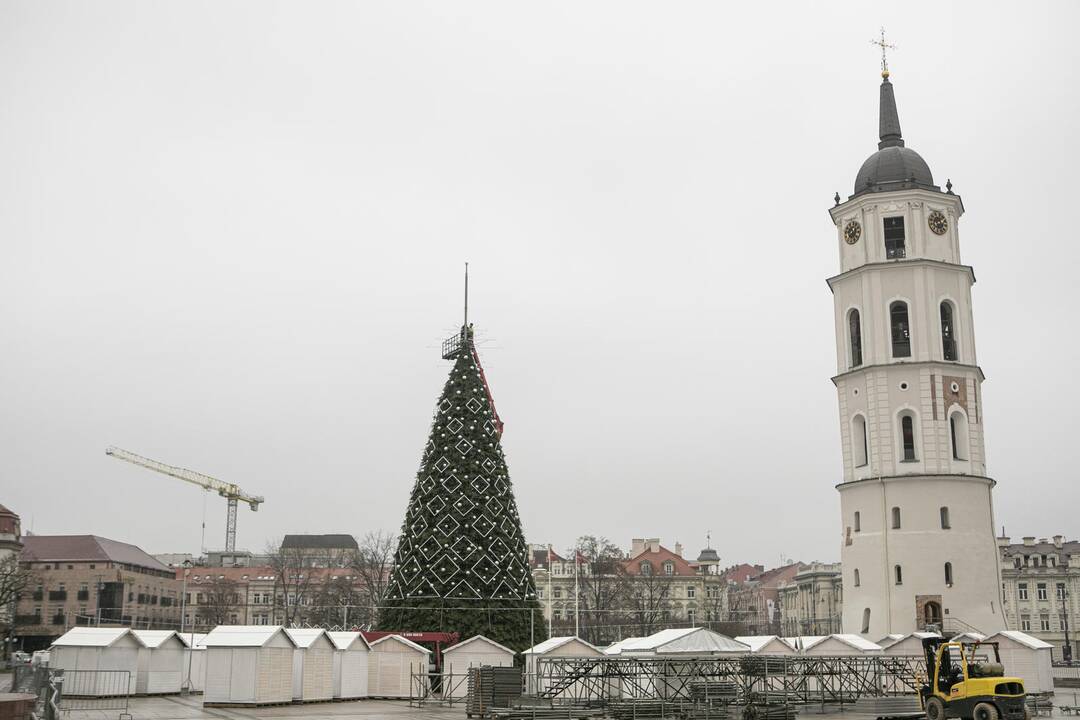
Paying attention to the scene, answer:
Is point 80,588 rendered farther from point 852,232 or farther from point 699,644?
point 699,644

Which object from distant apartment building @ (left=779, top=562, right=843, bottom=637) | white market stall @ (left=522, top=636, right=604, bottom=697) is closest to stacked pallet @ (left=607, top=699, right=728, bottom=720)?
white market stall @ (left=522, top=636, right=604, bottom=697)

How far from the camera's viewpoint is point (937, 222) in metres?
56.1

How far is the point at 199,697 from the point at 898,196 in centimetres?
3987

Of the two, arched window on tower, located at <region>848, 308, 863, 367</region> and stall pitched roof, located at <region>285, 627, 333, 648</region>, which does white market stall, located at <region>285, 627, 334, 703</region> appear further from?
arched window on tower, located at <region>848, 308, 863, 367</region>

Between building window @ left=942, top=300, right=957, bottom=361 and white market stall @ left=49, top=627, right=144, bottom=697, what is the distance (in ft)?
129

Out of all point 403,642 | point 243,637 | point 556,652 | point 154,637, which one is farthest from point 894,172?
point 154,637

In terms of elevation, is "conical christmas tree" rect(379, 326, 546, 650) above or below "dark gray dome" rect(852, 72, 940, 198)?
below

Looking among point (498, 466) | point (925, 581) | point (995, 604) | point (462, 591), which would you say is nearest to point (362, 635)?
point (462, 591)

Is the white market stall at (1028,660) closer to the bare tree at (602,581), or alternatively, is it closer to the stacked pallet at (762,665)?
the stacked pallet at (762,665)

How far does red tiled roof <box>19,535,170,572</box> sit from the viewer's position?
113 m

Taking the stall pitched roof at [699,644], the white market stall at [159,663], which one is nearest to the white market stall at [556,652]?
the stall pitched roof at [699,644]

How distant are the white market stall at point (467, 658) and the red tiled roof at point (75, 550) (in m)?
80.2

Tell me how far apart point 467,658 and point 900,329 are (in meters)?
27.2

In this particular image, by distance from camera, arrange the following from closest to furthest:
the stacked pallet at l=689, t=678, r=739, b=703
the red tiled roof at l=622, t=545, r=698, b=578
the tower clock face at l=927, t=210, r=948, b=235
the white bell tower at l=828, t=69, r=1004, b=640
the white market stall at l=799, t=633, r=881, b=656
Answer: the stacked pallet at l=689, t=678, r=739, b=703, the white market stall at l=799, t=633, r=881, b=656, the white bell tower at l=828, t=69, r=1004, b=640, the tower clock face at l=927, t=210, r=948, b=235, the red tiled roof at l=622, t=545, r=698, b=578
